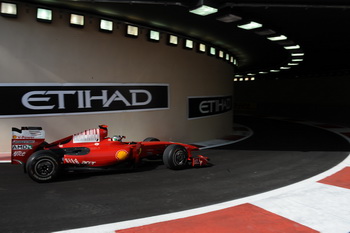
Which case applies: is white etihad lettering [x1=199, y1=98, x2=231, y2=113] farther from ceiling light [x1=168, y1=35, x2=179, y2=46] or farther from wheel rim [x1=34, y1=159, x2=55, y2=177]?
wheel rim [x1=34, y1=159, x2=55, y2=177]

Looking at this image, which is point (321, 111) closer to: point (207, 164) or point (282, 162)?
point (282, 162)

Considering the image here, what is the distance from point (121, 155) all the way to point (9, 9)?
524cm

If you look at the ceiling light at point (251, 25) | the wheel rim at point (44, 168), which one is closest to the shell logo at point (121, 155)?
the wheel rim at point (44, 168)

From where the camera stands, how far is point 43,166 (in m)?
6.06

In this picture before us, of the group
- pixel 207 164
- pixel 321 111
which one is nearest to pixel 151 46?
pixel 207 164

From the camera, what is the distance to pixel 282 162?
8.36m

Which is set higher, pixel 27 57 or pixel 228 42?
pixel 228 42

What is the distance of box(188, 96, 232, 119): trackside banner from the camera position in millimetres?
12044

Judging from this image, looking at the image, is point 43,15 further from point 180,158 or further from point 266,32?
point 266,32

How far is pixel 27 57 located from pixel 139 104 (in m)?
3.81

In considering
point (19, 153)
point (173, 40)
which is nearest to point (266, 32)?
point (173, 40)

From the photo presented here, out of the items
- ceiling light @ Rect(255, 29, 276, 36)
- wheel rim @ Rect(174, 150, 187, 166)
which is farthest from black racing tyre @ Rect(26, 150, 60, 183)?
ceiling light @ Rect(255, 29, 276, 36)

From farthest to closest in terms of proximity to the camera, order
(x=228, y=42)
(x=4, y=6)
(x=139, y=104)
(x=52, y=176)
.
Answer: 1. (x=228, y=42)
2. (x=139, y=104)
3. (x=4, y=6)
4. (x=52, y=176)

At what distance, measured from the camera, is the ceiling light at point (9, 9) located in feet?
25.7
